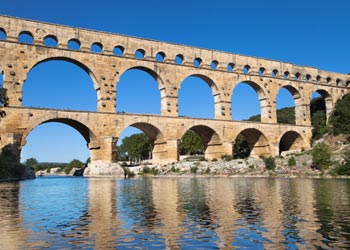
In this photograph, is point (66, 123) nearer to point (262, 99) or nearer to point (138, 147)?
point (262, 99)

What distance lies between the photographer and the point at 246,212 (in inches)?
384

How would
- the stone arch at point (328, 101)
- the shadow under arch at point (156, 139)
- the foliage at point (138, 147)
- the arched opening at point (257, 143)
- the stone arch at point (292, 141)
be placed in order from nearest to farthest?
the shadow under arch at point (156, 139) → the arched opening at point (257, 143) → the stone arch at point (292, 141) → the stone arch at point (328, 101) → the foliage at point (138, 147)

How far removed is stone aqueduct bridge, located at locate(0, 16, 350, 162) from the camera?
1233 inches

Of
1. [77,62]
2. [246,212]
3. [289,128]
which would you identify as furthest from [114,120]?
[246,212]

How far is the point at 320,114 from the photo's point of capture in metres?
50.4

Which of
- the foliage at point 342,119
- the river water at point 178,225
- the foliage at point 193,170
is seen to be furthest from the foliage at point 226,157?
the river water at point 178,225

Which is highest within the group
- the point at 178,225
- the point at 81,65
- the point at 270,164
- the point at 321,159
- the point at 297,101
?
the point at 81,65

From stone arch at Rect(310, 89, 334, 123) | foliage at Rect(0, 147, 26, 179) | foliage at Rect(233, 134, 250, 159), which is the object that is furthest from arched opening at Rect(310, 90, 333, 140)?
foliage at Rect(0, 147, 26, 179)

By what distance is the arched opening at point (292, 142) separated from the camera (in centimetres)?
4653

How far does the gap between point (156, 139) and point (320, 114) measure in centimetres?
2359

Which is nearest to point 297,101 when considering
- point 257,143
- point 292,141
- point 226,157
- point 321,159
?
point 292,141

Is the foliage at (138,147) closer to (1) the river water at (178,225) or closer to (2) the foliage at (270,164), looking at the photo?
(2) the foliage at (270,164)

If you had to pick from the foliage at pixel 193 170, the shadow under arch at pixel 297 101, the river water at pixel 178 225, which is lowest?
the river water at pixel 178 225

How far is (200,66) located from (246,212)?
31.6 m
